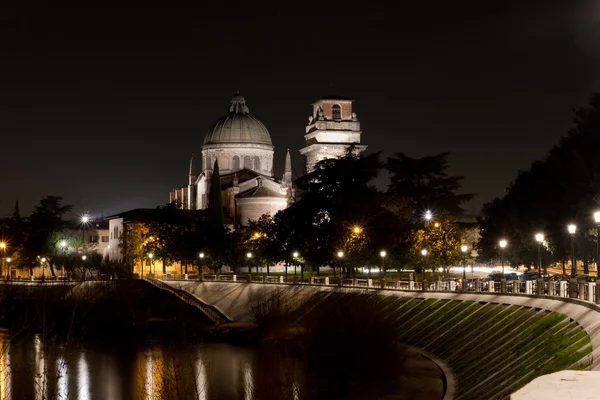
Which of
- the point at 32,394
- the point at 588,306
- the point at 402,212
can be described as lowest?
the point at 32,394

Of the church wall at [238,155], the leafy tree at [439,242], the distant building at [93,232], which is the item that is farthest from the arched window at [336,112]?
the leafy tree at [439,242]

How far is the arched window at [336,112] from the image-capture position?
465 ft

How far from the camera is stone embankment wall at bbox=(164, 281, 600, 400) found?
26844 mm

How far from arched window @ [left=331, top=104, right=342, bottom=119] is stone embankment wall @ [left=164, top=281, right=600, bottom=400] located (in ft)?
271

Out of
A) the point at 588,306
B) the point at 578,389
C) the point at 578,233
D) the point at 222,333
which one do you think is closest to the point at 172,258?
the point at 222,333

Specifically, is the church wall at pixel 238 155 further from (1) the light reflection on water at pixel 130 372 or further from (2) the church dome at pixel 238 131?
(1) the light reflection on water at pixel 130 372

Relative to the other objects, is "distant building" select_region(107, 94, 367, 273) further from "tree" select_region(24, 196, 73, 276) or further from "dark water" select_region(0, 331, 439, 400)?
"dark water" select_region(0, 331, 439, 400)

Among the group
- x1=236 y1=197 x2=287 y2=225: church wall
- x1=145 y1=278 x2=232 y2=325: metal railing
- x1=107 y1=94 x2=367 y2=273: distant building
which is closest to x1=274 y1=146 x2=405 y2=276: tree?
x1=145 y1=278 x2=232 y2=325: metal railing

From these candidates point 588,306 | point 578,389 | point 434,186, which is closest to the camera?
point 578,389

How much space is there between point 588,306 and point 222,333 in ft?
119

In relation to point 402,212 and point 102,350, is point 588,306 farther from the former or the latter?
point 402,212

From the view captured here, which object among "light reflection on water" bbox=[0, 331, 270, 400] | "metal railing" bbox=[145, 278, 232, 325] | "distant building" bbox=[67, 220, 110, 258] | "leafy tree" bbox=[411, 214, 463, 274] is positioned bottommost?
"light reflection on water" bbox=[0, 331, 270, 400]

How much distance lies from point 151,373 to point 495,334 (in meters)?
18.6

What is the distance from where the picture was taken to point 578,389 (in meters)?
10.3
